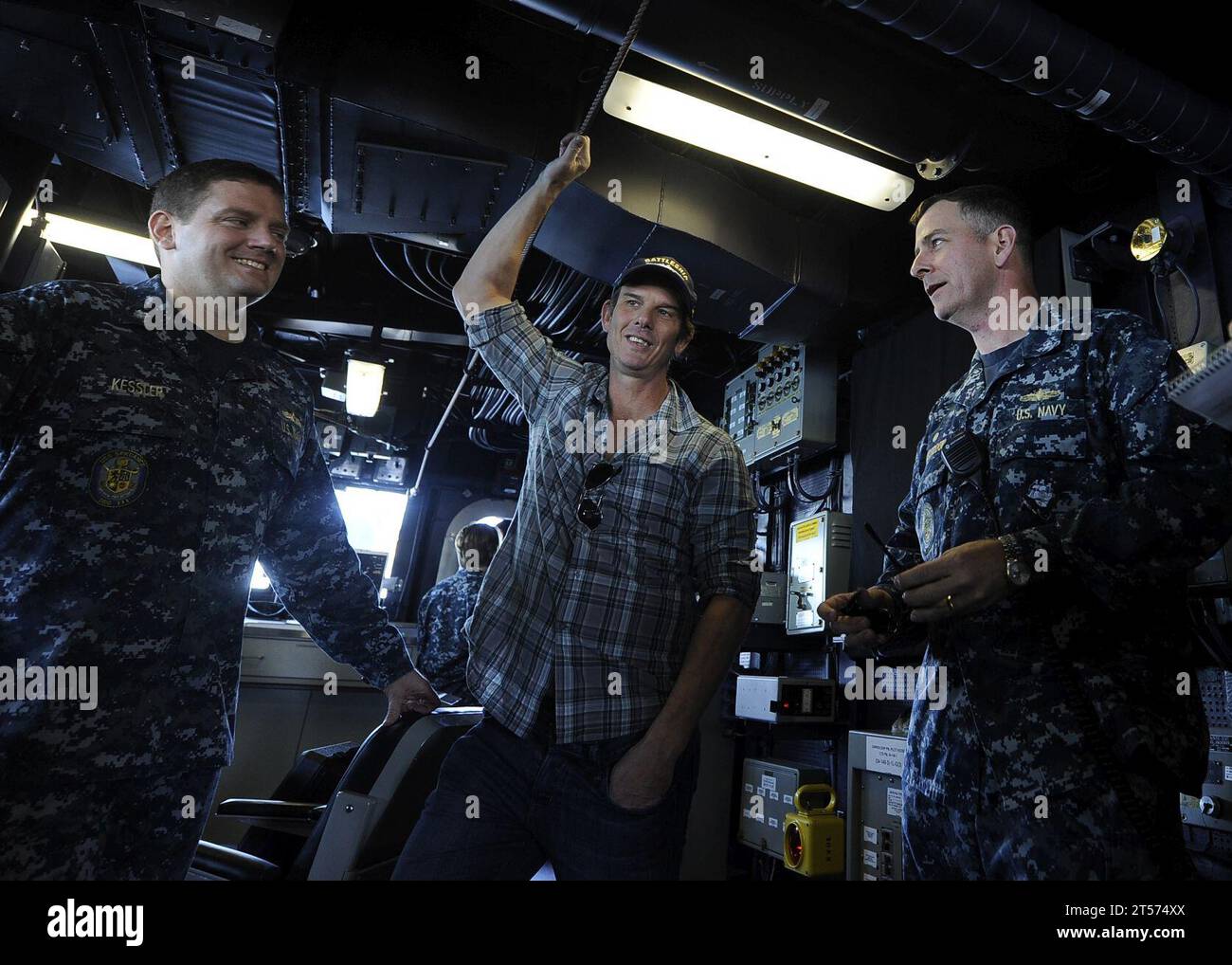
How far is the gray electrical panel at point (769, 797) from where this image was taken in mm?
3727

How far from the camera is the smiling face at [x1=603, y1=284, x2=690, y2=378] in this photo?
5.54 ft

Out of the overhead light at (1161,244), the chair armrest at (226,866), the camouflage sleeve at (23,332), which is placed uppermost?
the overhead light at (1161,244)

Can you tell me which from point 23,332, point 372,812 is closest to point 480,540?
point 372,812

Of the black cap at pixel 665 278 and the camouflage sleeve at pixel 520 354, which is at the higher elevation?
the black cap at pixel 665 278

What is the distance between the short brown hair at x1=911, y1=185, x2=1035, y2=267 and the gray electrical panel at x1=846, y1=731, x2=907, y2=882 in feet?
6.72

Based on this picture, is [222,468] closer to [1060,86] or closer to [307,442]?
[307,442]

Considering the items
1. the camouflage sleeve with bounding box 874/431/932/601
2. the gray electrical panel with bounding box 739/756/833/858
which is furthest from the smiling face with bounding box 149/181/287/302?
the gray electrical panel with bounding box 739/756/833/858


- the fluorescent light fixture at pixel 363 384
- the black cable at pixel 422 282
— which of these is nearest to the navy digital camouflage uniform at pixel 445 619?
the fluorescent light fixture at pixel 363 384

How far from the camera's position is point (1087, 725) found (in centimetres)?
116

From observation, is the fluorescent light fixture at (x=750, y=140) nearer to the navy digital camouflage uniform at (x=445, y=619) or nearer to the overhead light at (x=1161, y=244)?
the overhead light at (x=1161, y=244)

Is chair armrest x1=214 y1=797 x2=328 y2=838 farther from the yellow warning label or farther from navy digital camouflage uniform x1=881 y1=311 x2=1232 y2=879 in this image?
the yellow warning label

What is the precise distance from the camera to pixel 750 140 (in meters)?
2.77

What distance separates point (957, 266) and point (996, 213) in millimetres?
155
